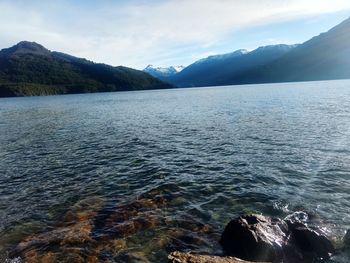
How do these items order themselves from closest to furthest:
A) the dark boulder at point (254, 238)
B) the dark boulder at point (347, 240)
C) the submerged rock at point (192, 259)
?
the submerged rock at point (192, 259) → the dark boulder at point (254, 238) → the dark boulder at point (347, 240)

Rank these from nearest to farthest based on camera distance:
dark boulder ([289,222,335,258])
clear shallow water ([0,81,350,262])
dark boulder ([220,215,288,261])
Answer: dark boulder ([220,215,288,261]) → dark boulder ([289,222,335,258]) → clear shallow water ([0,81,350,262])

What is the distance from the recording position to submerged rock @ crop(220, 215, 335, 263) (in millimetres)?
15133

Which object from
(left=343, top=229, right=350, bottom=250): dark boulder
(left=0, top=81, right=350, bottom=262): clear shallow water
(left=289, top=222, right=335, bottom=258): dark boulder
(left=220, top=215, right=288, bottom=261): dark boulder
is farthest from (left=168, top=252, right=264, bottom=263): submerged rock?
(left=343, top=229, right=350, bottom=250): dark boulder

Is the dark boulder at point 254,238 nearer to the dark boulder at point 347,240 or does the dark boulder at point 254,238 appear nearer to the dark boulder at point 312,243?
the dark boulder at point 312,243

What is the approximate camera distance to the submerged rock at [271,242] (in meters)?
15.1

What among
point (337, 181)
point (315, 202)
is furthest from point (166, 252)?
point (337, 181)

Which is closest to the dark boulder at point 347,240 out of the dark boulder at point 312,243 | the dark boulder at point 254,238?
the dark boulder at point 312,243

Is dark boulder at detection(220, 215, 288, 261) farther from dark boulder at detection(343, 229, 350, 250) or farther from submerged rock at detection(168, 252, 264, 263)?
dark boulder at detection(343, 229, 350, 250)

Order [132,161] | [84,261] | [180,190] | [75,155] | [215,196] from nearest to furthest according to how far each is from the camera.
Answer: [84,261] < [215,196] < [180,190] < [132,161] < [75,155]

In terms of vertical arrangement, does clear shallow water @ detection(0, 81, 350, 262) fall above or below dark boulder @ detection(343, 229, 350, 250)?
below

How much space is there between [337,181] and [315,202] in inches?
198

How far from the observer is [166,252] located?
16.2 meters

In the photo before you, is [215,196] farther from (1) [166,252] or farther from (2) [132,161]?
(2) [132,161]

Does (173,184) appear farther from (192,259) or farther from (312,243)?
(192,259)
